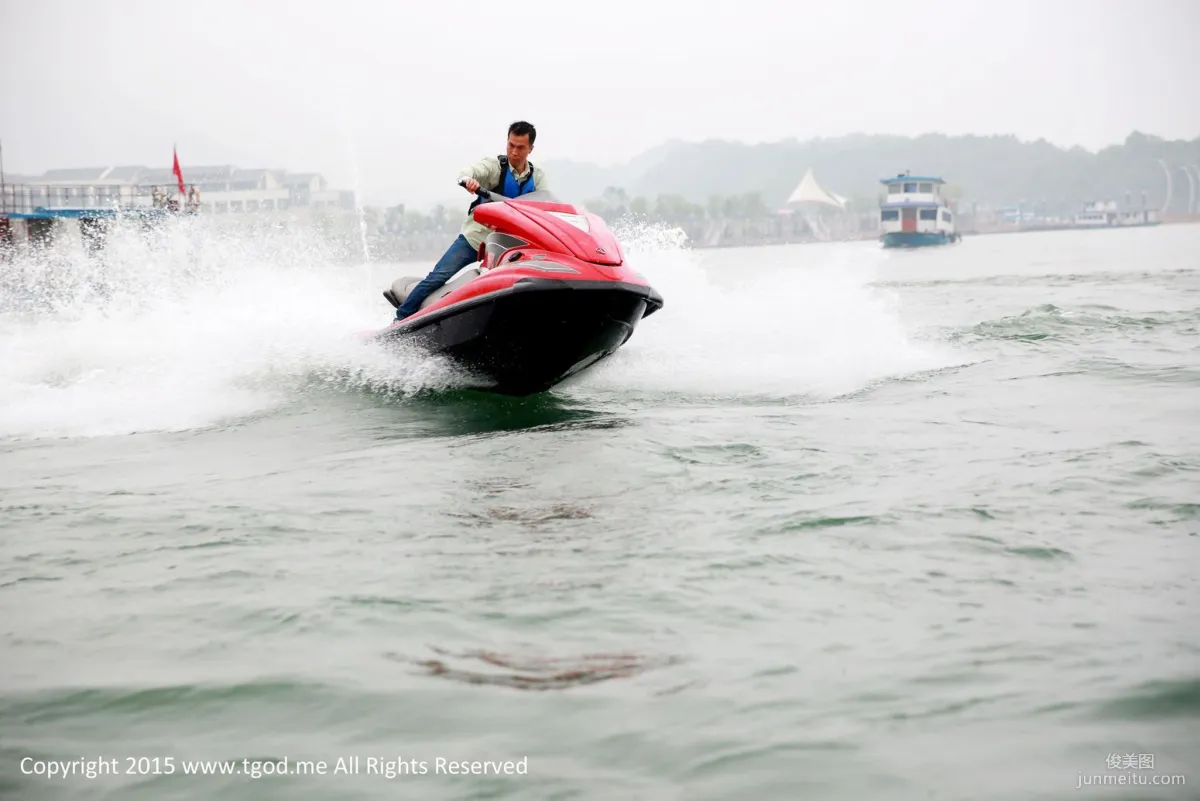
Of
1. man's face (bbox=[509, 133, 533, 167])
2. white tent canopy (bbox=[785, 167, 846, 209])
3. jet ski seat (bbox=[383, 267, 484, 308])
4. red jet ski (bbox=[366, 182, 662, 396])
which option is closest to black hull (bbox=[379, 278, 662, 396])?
red jet ski (bbox=[366, 182, 662, 396])

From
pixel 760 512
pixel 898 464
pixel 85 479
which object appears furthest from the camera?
pixel 85 479

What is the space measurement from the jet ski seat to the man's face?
2.76ft

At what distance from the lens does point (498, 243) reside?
25.2ft

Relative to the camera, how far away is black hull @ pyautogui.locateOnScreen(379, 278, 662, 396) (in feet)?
23.5

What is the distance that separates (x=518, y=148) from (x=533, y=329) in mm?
1537

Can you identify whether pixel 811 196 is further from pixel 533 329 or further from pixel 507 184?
pixel 533 329

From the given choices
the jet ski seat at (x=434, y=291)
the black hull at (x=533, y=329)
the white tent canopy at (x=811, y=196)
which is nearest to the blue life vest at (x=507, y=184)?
the jet ski seat at (x=434, y=291)

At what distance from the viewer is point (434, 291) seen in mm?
8219

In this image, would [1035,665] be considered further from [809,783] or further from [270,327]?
[270,327]

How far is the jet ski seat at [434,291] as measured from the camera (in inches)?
314

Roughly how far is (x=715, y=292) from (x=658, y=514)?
24.0ft

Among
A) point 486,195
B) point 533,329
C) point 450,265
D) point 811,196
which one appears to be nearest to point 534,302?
point 533,329

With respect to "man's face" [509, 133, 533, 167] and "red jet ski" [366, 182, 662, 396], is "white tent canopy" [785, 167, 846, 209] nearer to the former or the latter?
"man's face" [509, 133, 533, 167]

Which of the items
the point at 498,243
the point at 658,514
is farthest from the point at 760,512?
the point at 498,243
